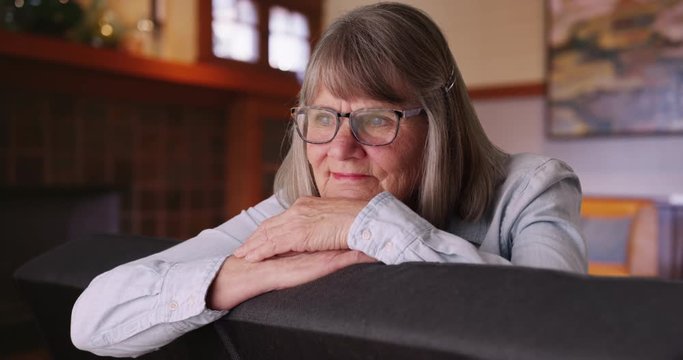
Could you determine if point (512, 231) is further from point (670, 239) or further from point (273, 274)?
point (670, 239)

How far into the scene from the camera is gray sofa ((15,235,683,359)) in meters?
0.48

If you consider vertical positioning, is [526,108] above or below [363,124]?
above

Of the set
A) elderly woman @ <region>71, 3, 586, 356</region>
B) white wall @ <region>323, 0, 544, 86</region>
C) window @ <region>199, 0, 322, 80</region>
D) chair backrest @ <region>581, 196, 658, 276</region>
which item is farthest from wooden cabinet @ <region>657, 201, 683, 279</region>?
elderly woman @ <region>71, 3, 586, 356</region>

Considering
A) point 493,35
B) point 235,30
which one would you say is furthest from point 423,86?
point 493,35

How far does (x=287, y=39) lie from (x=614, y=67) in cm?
234

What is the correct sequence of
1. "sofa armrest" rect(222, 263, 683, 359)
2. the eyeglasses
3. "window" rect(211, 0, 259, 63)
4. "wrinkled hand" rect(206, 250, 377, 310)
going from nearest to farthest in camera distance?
"sofa armrest" rect(222, 263, 683, 359)
"wrinkled hand" rect(206, 250, 377, 310)
the eyeglasses
"window" rect(211, 0, 259, 63)

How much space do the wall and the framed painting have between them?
112mm

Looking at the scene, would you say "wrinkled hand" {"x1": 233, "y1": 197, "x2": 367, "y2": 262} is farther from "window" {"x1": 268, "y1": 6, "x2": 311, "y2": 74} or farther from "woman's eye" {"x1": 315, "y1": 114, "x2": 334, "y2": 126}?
"window" {"x1": 268, "y1": 6, "x2": 311, "y2": 74}

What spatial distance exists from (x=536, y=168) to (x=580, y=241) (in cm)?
18

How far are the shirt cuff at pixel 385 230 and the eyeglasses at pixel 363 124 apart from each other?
0.84 ft

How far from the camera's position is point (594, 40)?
4637mm

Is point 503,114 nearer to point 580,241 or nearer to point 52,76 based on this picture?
point 52,76

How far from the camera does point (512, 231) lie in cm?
113

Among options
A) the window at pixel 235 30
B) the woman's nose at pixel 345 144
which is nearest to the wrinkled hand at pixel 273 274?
the woman's nose at pixel 345 144
